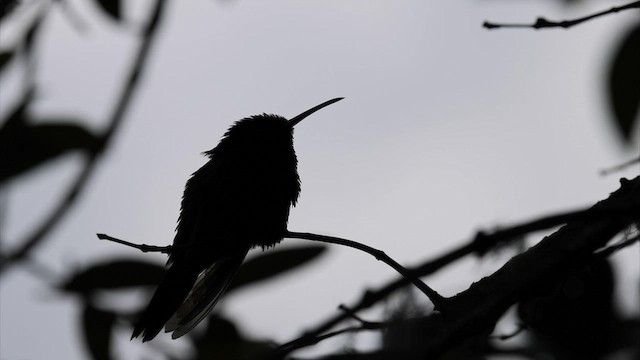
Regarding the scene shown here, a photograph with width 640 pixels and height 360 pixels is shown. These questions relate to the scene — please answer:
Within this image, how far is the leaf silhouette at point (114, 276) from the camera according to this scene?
2.03m

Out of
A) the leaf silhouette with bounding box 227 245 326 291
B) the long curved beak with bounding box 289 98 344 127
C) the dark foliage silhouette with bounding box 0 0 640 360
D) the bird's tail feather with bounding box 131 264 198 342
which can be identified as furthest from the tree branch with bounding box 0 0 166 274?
the long curved beak with bounding box 289 98 344 127

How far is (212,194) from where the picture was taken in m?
3.74

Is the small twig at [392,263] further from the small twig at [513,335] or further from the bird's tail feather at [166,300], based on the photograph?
the bird's tail feather at [166,300]

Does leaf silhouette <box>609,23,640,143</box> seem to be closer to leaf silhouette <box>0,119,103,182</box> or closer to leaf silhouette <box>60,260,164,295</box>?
leaf silhouette <box>60,260,164,295</box>

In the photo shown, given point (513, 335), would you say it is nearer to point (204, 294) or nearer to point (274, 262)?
point (274, 262)

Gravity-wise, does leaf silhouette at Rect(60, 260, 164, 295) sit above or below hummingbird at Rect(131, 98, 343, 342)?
below

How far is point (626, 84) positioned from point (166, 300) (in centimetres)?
217

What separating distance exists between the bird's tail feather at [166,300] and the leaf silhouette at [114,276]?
777 millimetres

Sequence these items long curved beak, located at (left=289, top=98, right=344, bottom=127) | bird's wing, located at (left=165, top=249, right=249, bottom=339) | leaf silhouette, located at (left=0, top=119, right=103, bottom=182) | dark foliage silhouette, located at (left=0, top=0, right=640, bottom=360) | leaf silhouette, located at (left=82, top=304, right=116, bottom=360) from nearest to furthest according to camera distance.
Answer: dark foliage silhouette, located at (left=0, top=0, right=640, bottom=360), leaf silhouette, located at (left=82, top=304, right=116, bottom=360), leaf silhouette, located at (left=0, top=119, right=103, bottom=182), bird's wing, located at (left=165, top=249, right=249, bottom=339), long curved beak, located at (left=289, top=98, right=344, bottom=127)

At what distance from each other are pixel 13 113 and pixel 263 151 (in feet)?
5.39

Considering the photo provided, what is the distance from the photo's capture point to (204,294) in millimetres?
3576

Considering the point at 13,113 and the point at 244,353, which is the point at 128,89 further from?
the point at 244,353

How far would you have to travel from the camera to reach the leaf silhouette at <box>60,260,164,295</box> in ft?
6.64

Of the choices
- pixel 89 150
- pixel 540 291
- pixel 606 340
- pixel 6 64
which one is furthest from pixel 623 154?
pixel 6 64
